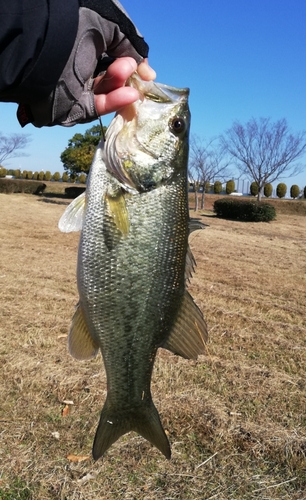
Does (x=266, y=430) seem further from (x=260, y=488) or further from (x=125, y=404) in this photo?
(x=125, y=404)

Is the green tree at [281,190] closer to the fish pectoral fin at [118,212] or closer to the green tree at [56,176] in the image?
the green tree at [56,176]

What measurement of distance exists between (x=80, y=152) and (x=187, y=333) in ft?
111

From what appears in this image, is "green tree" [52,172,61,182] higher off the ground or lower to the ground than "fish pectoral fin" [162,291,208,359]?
higher

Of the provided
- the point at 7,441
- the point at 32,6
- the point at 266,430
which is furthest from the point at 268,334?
the point at 32,6

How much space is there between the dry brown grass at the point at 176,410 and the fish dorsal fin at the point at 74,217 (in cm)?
239

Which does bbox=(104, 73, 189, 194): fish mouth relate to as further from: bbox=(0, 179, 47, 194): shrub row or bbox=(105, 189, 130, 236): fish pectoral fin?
bbox=(0, 179, 47, 194): shrub row

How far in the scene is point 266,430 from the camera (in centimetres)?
440

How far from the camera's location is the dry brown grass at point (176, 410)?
3.73m

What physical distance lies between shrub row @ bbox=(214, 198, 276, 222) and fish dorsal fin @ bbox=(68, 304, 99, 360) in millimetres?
24057

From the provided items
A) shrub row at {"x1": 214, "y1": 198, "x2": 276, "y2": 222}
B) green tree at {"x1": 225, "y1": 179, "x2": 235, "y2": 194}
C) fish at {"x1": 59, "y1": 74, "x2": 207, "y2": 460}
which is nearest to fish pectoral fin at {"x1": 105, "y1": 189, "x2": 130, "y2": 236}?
fish at {"x1": 59, "y1": 74, "x2": 207, "y2": 460}

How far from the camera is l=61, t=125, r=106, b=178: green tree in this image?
33844 mm

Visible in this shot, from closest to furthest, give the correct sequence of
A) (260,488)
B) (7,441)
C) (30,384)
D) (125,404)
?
(125,404)
(260,488)
(7,441)
(30,384)

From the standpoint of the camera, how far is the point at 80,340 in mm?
2289

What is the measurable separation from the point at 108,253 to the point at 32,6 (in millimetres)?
1041
